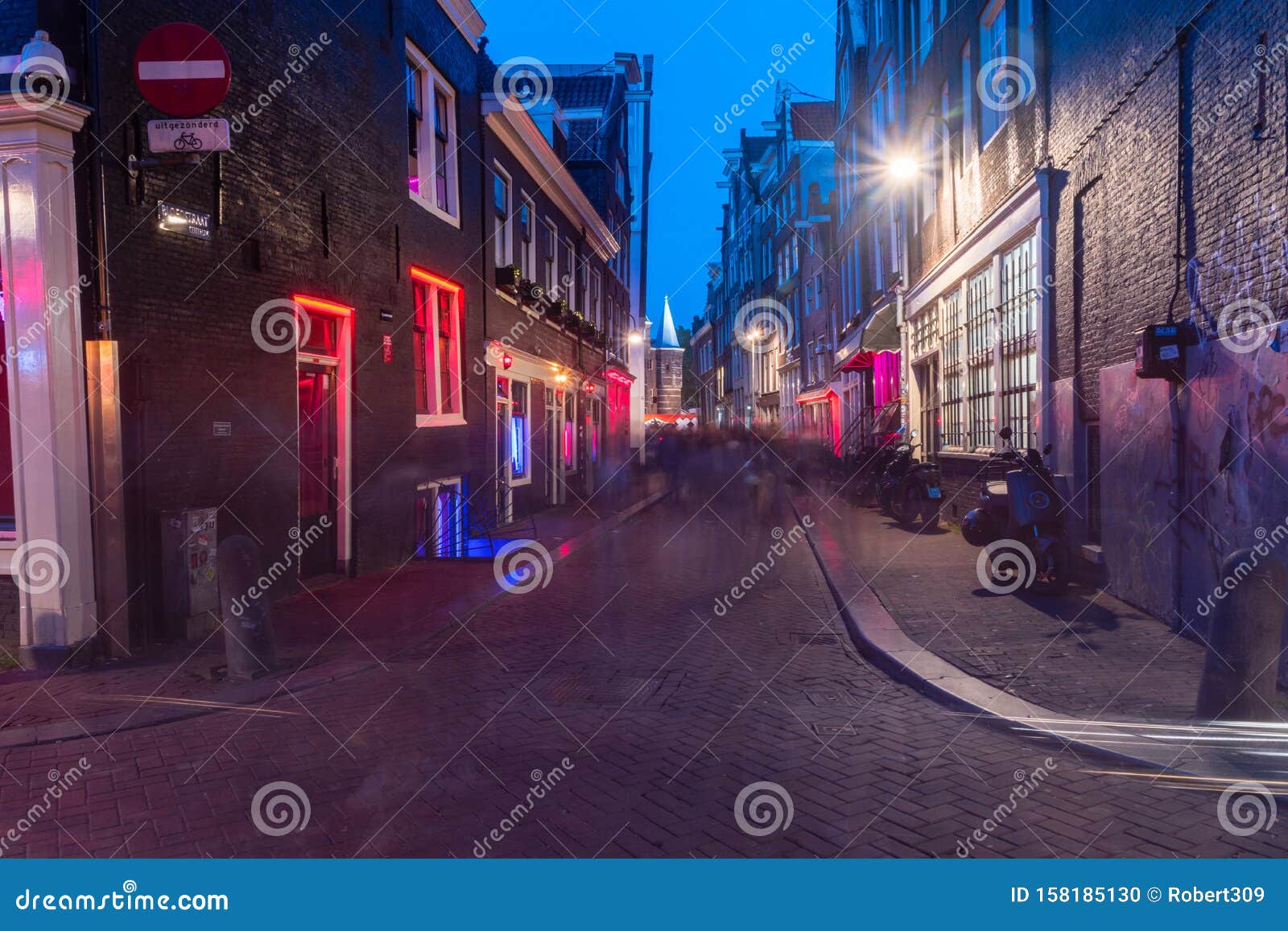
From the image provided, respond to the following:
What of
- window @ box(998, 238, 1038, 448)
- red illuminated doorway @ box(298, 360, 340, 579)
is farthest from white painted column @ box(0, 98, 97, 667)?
window @ box(998, 238, 1038, 448)

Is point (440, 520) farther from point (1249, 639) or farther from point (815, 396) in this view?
point (815, 396)

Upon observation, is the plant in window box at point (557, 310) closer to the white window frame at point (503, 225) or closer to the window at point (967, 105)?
the white window frame at point (503, 225)

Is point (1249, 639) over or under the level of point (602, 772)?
over

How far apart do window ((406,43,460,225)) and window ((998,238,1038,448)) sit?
743 cm

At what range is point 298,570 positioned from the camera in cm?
959

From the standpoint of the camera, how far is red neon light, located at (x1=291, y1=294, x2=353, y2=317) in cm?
939

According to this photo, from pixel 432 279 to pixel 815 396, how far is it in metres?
23.2

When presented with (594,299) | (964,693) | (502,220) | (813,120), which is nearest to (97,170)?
(964,693)

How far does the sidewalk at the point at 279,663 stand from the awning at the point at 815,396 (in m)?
22.8

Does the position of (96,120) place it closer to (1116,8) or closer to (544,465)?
(1116,8)

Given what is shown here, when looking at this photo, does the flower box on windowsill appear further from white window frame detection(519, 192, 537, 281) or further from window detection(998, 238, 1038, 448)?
window detection(998, 238, 1038, 448)

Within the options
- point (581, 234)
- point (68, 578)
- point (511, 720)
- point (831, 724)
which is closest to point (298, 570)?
point (68, 578)

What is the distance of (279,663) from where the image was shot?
6.47 meters

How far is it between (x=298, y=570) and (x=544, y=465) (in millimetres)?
Answer: 10346
